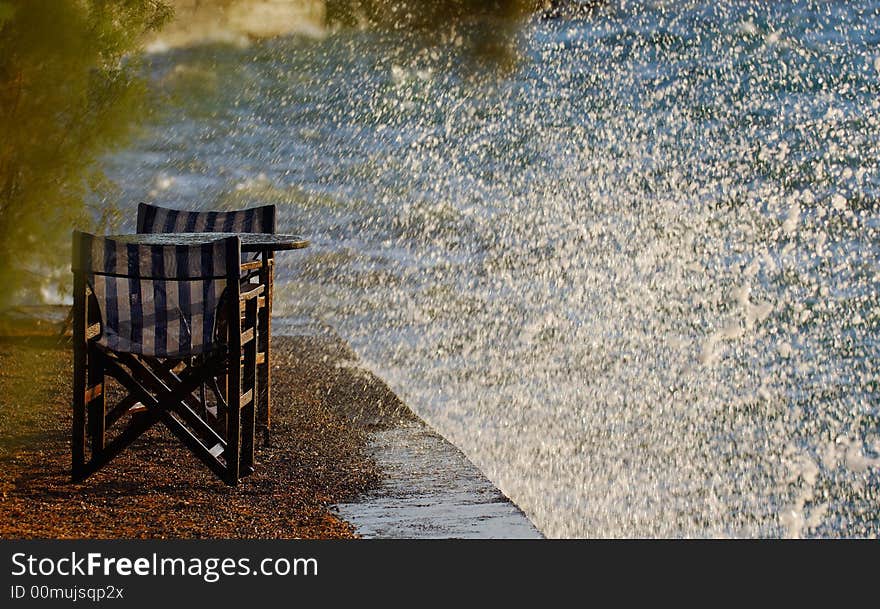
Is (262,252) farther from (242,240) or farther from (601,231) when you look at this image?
(601,231)

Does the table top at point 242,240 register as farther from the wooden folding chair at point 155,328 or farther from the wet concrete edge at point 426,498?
the wet concrete edge at point 426,498

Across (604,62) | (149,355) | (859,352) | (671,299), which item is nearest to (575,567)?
(149,355)

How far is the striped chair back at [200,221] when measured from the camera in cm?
378

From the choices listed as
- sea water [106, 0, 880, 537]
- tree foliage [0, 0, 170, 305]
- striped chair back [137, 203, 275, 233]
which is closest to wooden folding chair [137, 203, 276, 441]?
striped chair back [137, 203, 275, 233]

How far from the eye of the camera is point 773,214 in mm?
11070

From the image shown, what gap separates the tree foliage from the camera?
6.53 m

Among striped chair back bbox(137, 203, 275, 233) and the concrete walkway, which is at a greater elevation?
striped chair back bbox(137, 203, 275, 233)

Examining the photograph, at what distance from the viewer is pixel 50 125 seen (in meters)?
6.71

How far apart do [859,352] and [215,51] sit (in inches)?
277

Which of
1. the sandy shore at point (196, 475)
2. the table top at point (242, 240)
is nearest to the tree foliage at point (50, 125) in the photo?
the sandy shore at point (196, 475)

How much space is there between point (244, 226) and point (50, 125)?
3.46 m

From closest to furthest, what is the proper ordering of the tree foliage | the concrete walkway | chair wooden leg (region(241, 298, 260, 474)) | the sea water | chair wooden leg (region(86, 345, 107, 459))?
1. the concrete walkway
2. chair wooden leg (region(86, 345, 107, 459))
3. chair wooden leg (region(241, 298, 260, 474))
4. the sea water
5. the tree foliage

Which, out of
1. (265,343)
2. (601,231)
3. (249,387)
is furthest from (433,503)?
(601,231)

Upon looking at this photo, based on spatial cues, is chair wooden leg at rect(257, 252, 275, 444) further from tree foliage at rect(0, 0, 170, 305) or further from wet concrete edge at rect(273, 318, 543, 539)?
tree foliage at rect(0, 0, 170, 305)
